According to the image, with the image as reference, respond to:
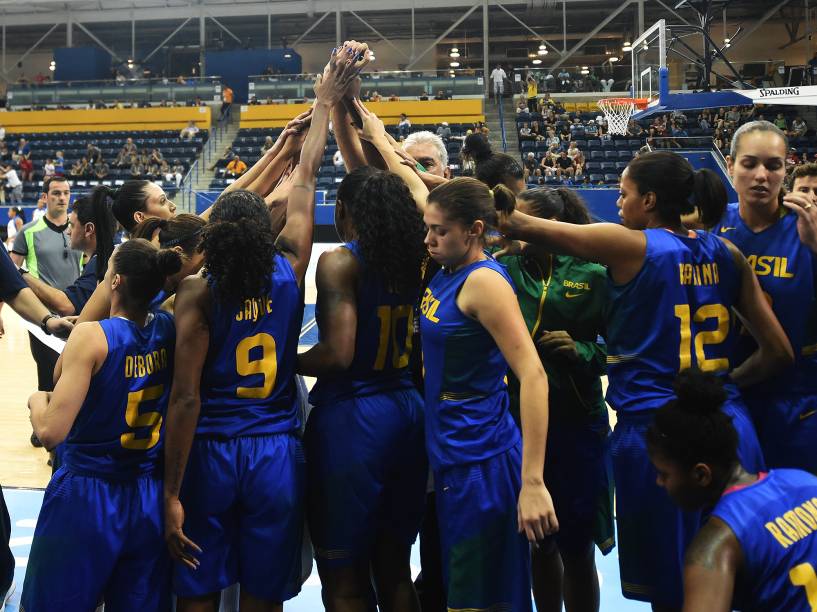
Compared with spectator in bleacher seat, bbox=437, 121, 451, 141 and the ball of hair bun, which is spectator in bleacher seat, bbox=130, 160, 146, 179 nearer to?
spectator in bleacher seat, bbox=437, 121, 451, 141

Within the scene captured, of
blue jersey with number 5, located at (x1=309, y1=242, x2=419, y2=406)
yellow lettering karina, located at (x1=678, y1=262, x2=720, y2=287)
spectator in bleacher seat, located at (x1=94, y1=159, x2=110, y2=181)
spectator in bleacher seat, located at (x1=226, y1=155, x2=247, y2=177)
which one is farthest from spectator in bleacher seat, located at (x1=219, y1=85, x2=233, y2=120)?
yellow lettering karina, located at (x1=678, y1=262, x2=720, y2=287)

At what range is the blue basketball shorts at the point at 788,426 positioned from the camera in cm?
304

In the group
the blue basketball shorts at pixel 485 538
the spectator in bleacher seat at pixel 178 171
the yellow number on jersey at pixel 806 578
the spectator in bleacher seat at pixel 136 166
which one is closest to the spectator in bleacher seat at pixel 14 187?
the spectator in bleacher seat at pixel 136 166

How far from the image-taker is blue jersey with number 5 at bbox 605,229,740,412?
265cm

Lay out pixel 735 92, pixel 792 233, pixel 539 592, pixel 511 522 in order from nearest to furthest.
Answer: pixel 511 522 < pixel 792 233 < pixel 539 592 < pixel 735 92

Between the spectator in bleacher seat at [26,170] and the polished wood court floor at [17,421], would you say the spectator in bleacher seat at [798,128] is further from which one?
the spectator in bleacher seat at [26,170]

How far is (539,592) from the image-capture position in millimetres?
3352

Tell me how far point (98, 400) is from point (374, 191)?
3.69ft

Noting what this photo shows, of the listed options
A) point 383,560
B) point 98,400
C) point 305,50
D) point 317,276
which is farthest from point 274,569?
point 305,50

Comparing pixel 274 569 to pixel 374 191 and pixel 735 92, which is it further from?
pixel 735 92

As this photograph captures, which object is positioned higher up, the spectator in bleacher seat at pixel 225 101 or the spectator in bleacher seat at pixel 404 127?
the spectator in bleacher seat at pixel 225 101

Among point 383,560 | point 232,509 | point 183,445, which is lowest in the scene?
point 383,560

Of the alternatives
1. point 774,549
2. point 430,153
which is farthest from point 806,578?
point 430,153

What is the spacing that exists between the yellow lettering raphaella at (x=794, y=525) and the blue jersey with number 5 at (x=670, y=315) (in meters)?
0.72
